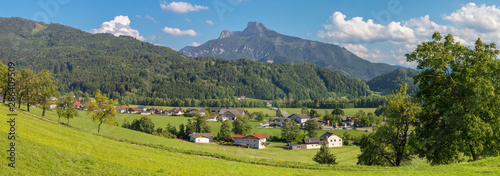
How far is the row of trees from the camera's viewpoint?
21.3 metres

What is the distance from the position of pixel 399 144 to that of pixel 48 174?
92.8 ft

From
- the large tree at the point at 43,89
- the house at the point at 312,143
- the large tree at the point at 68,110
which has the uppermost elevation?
the large tree at the point at 43,89

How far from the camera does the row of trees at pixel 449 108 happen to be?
2134 centimetres

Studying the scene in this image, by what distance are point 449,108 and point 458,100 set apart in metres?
1.37

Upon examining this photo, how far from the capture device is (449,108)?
22312 millimetres

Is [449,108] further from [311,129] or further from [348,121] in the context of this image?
[348,121]

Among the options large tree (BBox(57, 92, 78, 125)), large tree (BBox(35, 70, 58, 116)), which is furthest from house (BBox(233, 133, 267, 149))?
large tree (BBox(35, 70, 58, 116))

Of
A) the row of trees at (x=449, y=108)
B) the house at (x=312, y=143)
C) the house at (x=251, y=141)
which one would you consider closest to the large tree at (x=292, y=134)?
the house at (x=312, y=143)

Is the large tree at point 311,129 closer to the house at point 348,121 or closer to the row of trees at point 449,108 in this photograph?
the house at point 348,121

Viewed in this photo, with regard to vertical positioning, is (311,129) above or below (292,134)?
above

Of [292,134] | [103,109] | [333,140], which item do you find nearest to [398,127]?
[103,109]

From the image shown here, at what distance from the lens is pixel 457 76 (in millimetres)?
23172

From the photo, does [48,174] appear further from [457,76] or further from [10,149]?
[457,76]

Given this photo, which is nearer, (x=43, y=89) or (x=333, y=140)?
(x=43, y=89)
